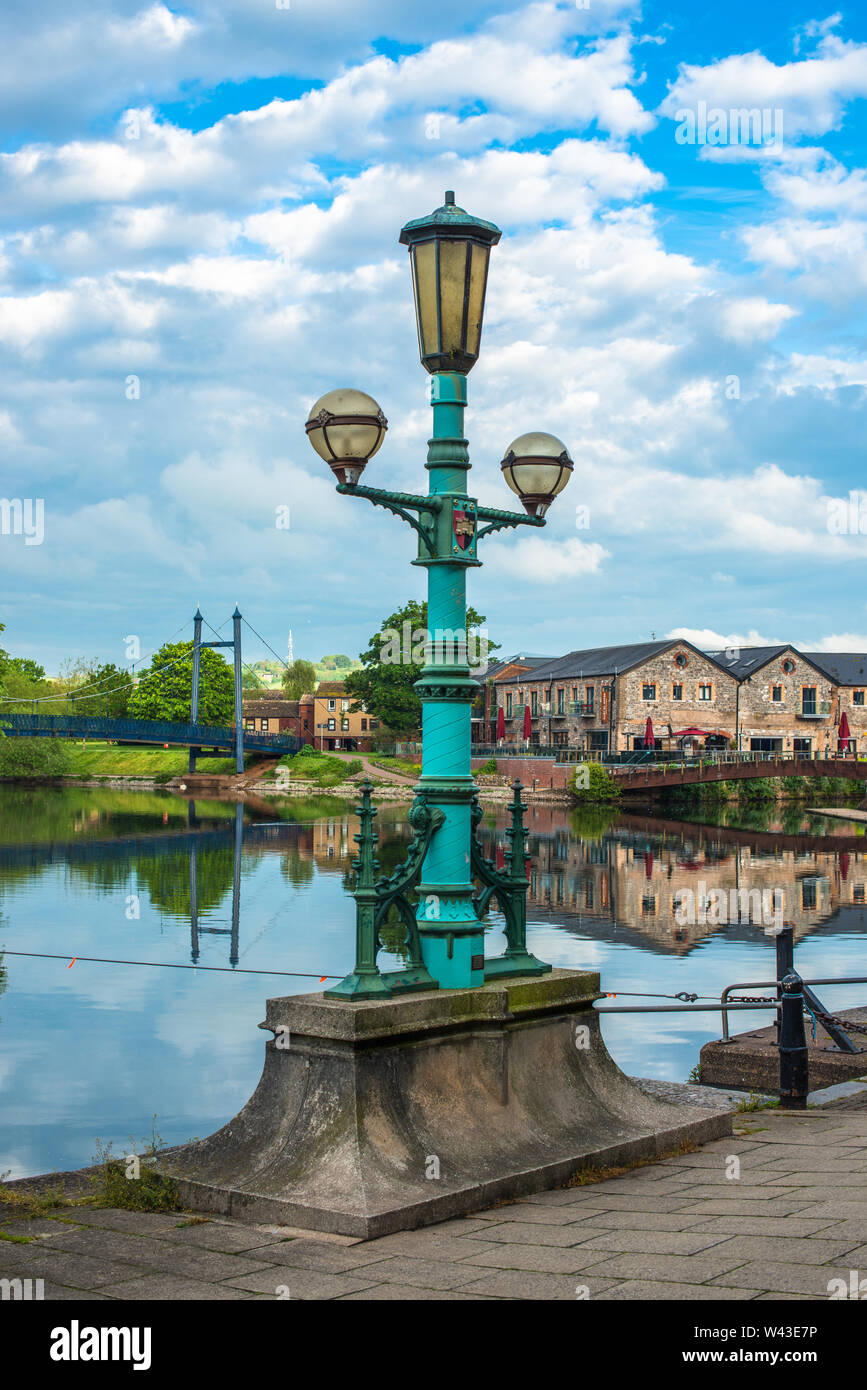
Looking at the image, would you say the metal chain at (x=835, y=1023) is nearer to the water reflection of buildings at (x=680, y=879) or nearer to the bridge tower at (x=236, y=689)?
the water reflection of buildings at (x=680, y=879)

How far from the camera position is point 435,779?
692 centimetres

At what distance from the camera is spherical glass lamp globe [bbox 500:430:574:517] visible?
7.76 meters

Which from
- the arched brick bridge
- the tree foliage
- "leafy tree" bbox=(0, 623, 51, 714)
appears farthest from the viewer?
the tree foliage

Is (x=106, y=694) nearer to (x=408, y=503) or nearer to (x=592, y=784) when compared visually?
(x=592, y=784)

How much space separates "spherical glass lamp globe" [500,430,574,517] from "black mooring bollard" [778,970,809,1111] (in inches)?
145

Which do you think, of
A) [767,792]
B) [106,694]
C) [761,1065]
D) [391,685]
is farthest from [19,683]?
[761,1065]

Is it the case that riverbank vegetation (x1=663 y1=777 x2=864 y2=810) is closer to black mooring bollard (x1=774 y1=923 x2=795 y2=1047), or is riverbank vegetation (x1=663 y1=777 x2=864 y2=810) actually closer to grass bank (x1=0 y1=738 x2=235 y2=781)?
grass bank (x1=0 y1=738 x2=235 y2=781)

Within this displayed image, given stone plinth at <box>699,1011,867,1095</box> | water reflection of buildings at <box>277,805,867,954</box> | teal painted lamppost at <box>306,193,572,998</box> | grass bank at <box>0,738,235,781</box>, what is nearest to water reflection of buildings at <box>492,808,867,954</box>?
water reflection of buildings at <box>277,805,867,954</box>

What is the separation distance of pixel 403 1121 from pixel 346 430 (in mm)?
3423

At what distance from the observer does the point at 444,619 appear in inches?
277

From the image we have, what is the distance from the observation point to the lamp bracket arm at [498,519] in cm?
731

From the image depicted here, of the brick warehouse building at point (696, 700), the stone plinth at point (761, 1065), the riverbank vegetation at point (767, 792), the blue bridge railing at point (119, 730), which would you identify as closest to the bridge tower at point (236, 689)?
the blue bridge railing at point (119, 730)
